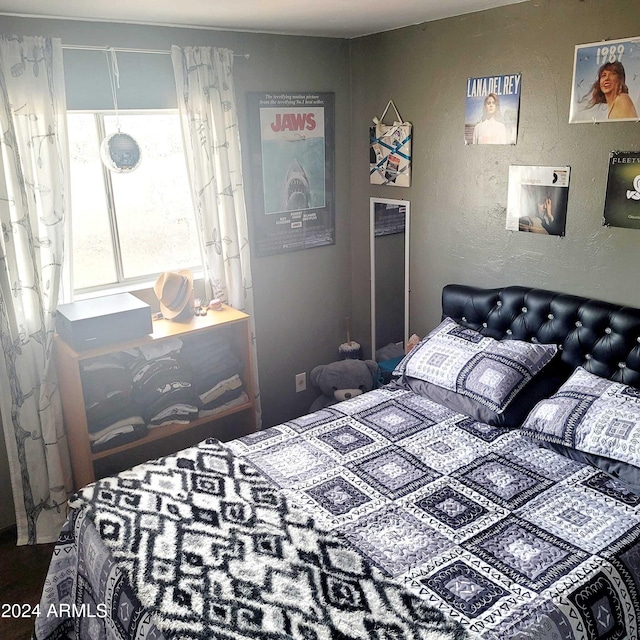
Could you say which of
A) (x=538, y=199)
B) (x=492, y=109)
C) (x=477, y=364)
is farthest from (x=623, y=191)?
(x=477, y=364)

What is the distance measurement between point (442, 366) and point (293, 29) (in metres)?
1.89

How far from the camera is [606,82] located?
100 inches

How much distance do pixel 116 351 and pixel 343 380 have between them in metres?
1.37

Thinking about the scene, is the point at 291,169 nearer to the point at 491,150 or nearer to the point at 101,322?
the point at 491,150

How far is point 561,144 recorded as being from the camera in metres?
2.77

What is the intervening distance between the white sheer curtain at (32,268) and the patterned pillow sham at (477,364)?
1.70 meters

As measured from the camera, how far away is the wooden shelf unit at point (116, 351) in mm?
2742

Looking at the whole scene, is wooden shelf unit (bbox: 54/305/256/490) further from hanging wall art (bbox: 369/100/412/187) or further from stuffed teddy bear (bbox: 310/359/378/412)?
hanging wall art (bbox: 369/100/412/187)

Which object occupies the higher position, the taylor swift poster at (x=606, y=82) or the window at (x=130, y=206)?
the taylor swift poster at (x=606, y=82)

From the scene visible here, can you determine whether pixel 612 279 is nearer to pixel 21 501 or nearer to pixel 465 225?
pixel 465 225

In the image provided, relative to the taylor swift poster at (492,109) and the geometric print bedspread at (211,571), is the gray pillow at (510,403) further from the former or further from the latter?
the taylor swift poster at (492,109)

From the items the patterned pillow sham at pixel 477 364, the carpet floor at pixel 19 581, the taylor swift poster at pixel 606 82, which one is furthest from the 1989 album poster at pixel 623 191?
the carpet floor at pixel 19 581

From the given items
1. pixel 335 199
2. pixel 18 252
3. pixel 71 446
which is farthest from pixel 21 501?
pixel 335 199

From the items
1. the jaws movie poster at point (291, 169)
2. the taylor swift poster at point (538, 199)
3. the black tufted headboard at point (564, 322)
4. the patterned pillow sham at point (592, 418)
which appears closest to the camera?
the patterned pillow sham at point (592, 418)
